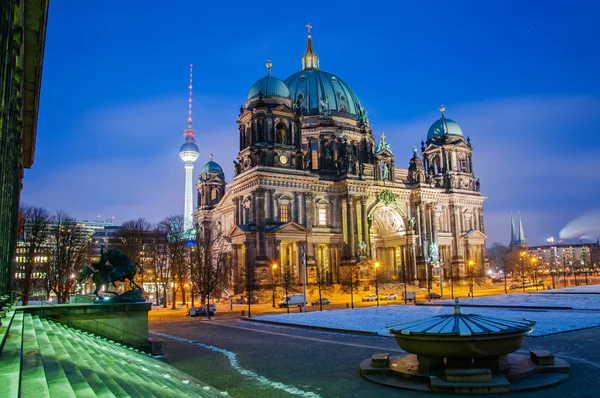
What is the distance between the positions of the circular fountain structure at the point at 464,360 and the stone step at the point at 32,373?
10188mm

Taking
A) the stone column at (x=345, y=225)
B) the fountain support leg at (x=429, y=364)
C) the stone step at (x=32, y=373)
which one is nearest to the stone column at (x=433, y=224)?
the stone column at (x=345, y=225)

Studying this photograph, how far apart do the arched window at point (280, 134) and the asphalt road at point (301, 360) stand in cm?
4278

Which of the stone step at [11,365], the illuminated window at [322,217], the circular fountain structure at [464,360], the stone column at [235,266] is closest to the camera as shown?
the stone step at [11,365]

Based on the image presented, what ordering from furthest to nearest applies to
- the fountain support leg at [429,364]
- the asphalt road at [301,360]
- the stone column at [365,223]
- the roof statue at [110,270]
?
the stone column at [365,223]
the roof statue at [110,270]
the fountain support leg at [429,364]
the asphalt road at [301,360]

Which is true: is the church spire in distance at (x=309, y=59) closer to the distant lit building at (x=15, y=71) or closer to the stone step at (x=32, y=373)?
the distant lit building at (x=15, y=71)

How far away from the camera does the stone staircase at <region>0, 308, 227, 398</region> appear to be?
8.19 meters

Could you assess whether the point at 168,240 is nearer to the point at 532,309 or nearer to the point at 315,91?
the point at 315,91

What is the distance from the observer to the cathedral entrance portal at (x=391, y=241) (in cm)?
8562

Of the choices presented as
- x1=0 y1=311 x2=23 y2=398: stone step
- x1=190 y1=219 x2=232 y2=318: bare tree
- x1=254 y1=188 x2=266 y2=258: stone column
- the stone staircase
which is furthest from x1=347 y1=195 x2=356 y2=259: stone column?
x1=0 y1=311 x2=23 y2=398: stone step

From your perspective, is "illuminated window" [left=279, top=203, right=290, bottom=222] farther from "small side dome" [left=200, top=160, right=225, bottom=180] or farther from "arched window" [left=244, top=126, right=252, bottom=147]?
"small side dome" [left=200, top=160, right=225, bottom=180]

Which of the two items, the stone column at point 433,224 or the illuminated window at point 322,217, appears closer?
the illuminated window at point 322,217

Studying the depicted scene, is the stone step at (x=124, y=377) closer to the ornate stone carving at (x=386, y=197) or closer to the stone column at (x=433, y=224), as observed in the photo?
the ornate stone carving at (x=386, y=197)

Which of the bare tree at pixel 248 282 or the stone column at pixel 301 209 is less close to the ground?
the stone column at pixel 301 209

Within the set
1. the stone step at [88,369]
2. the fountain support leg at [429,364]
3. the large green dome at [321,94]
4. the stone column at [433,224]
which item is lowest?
the fountain support leg at [429,364]
